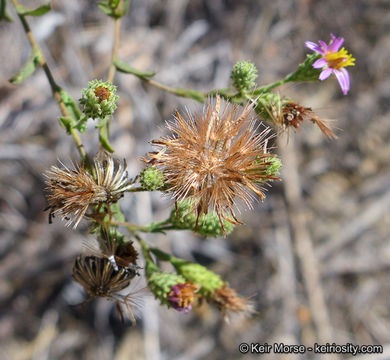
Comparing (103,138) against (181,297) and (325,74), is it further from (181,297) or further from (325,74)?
(325,74)

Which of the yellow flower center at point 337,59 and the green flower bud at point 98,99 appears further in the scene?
the yellow flower center at point 337,59

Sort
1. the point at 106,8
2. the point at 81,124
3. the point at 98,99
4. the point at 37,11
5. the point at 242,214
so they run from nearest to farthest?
the point at 98,99
the point at 81,124
the point at 37,11
the point at 106,8
the point at 242,214

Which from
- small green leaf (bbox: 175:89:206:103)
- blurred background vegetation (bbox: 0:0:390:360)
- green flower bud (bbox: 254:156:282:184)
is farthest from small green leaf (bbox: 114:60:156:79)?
blurred background vegetation (bbox: 0:0:390:360)

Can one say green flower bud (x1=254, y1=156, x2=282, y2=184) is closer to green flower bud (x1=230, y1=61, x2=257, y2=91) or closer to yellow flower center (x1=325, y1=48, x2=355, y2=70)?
green flower bud (x1=230, y1=61, x2=257, y2=91)

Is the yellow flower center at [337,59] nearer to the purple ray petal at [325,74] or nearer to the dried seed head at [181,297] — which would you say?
the purple ray petal at [325,74]

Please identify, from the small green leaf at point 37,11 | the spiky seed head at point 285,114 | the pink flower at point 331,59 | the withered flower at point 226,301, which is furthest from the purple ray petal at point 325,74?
the small green leaf at point 37,11

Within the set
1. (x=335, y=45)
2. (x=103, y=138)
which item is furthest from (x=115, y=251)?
(x=335, y=45)
